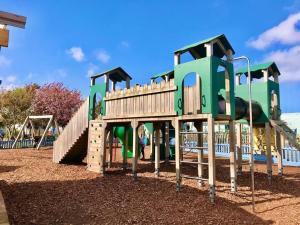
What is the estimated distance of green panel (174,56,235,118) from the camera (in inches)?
332

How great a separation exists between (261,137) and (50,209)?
17087 millimetres

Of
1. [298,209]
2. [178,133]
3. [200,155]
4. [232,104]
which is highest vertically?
[232,104]

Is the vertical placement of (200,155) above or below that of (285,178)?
Answer: above

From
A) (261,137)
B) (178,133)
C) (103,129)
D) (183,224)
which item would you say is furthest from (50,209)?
(261,137)

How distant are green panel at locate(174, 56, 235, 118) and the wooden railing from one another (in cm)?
36

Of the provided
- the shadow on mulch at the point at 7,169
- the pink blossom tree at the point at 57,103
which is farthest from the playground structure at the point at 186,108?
the pink blossom tree at the point at 57,103

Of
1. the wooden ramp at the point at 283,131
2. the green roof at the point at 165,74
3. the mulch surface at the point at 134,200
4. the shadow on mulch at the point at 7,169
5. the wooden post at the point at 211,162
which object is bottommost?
the mulch surface at the point at 134,200

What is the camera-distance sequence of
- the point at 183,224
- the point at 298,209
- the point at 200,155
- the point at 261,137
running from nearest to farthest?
the point at 183,224, the point at 298,209, the point at 200,155, the point at 261,137

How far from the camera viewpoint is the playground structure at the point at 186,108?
8.66 m

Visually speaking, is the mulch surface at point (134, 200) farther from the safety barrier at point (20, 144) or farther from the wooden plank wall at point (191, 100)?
the safety barrier at point (20, 144)

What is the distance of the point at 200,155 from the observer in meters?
9.95

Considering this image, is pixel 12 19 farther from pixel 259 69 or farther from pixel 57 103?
pixel 57 103

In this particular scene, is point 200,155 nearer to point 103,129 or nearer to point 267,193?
point 267,193

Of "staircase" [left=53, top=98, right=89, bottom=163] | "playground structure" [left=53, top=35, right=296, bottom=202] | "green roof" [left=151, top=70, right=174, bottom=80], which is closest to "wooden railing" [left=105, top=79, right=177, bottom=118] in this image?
"playground structure" [left=53, top=35, right=296, bottom=202]
